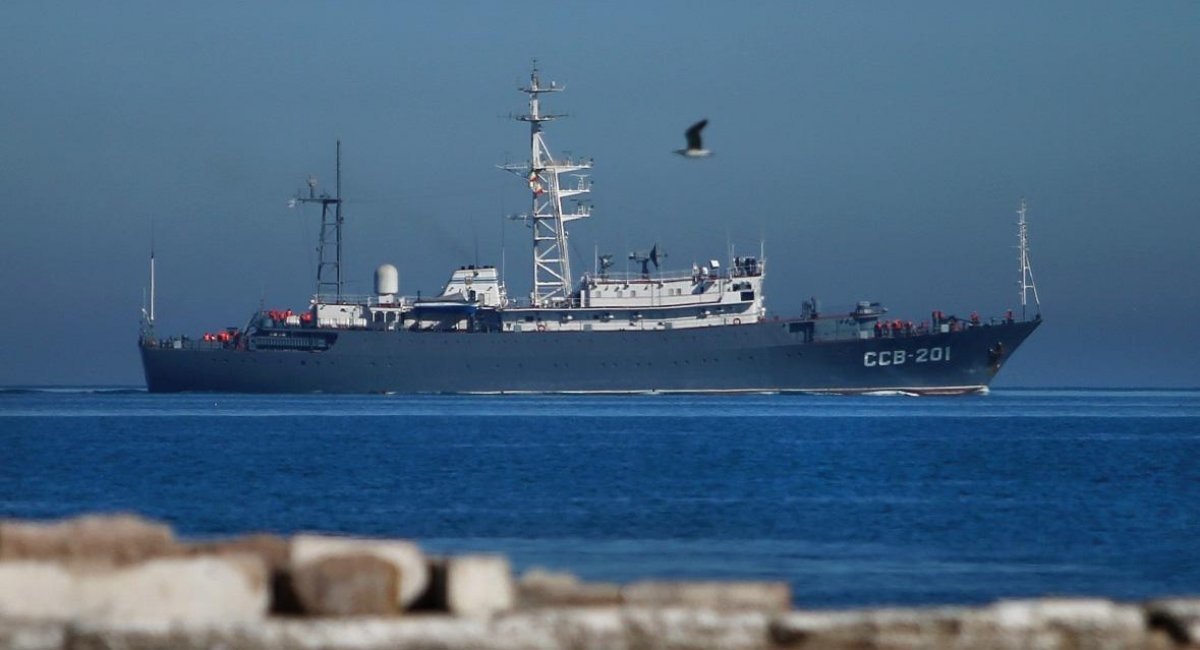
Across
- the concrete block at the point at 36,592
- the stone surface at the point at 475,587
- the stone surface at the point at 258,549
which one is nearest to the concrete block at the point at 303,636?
the stone surface at the point at 475,587

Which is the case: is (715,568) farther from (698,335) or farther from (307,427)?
(698,335)

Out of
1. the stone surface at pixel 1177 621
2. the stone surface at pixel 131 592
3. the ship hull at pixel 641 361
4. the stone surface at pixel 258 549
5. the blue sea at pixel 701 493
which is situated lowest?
the blue sea at pixel 701 493

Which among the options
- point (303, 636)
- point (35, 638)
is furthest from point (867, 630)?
point (35, 638)

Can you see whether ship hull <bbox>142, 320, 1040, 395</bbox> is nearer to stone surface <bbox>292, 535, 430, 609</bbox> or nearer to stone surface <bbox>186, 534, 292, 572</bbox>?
stone surface <bbox>186, 534, 292, 572</bbox>

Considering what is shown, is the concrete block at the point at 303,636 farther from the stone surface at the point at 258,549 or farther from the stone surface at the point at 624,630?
the stone surface at the point at 258,549

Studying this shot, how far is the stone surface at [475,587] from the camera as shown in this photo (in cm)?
571

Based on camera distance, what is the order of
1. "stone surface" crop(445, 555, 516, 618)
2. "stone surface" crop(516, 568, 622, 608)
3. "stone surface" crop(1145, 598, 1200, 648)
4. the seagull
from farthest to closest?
the seagull, "stone surface" crop(516, 568, 622, 608), "stone surface" crop(1145, 598, 1200, 648), "stone surface" crop(445, 555, 516, 618)

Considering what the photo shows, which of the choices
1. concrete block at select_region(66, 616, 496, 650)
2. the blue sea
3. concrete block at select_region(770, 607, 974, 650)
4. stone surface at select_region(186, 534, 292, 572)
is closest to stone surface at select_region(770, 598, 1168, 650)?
concrete block at select_region(770, 607, 974, 650)

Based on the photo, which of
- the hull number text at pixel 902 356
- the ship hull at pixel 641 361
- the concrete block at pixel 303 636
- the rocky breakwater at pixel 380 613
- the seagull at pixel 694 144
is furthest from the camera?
the hull number text at pixel 902 356

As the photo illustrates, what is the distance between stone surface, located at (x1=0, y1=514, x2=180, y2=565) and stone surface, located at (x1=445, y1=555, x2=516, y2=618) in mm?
1161

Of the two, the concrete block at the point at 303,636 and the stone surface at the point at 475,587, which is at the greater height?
the stone surface at the point at 475,587

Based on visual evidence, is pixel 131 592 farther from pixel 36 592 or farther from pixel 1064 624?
pixel 1064 624

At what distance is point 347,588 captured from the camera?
5.59m

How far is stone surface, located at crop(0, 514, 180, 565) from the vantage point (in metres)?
5.89
